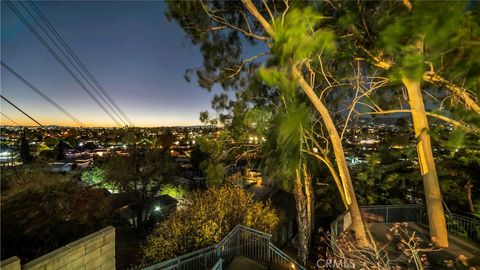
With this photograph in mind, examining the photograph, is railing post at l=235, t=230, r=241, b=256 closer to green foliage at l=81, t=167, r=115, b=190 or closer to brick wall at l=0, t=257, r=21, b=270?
brick wall at l=0, t=257, r=21, b=270

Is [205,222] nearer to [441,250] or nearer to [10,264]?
[10,264]

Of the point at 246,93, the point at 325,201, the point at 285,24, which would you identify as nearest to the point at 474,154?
the point at 325,201

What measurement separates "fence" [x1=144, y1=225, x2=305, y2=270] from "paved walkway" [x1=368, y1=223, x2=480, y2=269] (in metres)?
3.09

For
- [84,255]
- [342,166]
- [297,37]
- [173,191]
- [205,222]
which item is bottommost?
[173,191]

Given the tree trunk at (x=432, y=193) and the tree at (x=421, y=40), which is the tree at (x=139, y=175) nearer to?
the tree trunk at (x=432, y=193)

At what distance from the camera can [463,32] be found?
9.88 feet

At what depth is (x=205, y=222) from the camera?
8.30 m

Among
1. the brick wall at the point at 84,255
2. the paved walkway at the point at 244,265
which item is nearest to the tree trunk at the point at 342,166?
the paved walkway at the point at 244,265

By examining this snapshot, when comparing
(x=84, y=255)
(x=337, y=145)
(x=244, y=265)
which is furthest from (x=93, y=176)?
(x=337, y=145)

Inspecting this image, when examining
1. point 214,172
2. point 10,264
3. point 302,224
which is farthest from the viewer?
point 214,172

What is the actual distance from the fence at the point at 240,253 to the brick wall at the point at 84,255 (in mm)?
1841

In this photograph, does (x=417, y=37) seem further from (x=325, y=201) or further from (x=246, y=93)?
(x=325, y=201)

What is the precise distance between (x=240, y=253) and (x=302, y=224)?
3.11 meters

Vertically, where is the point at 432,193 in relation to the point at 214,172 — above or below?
below
